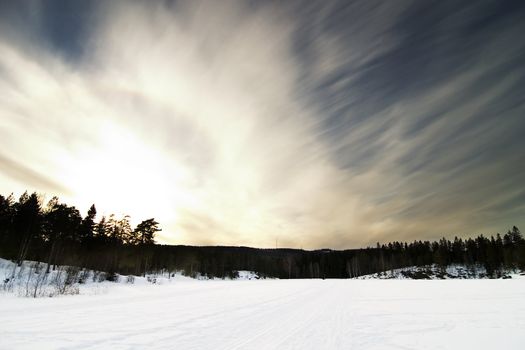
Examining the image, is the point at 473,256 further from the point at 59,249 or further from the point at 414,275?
the point at 59,249

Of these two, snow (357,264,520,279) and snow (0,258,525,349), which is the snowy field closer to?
snow (0,258,525,349)

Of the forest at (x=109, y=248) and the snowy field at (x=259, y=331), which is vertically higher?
the forest at (x=109, y=248)

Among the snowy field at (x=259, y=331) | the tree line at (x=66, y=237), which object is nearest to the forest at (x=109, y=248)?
the tree line at (x=66, y=237)

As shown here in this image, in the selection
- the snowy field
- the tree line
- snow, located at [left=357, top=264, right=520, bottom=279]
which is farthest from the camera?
snow, located at [left=357, top=264, right=520, bottom=279]

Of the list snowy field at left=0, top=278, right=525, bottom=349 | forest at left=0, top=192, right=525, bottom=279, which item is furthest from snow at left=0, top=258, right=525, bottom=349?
forest at left=0, top=192, right=525, bottom=279

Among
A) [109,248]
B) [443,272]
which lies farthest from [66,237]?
[443,272]

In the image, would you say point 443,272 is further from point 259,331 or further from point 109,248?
point 259,331

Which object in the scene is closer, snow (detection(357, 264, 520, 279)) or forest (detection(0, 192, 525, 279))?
forest (detection(0, 192, 525, 279))

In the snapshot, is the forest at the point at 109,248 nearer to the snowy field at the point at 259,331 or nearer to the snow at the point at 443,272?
the snow at the point at 443,272

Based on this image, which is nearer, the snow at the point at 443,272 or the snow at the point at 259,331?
the snow at the point at 259,331

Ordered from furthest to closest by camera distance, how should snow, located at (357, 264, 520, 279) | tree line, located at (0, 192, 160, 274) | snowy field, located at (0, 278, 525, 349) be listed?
snow, located at (357, 264, 520, 279)
tree line, located at (0, 192, 160, 274)
snowy field, located at (0, 278, 525, 349)

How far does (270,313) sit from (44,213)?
60.6 meters

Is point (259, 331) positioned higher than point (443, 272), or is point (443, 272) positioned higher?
point (443, 272)

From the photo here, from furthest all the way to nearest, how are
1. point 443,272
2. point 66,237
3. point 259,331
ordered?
1. point 443,272
2. point 66,237
3. point 259,331
